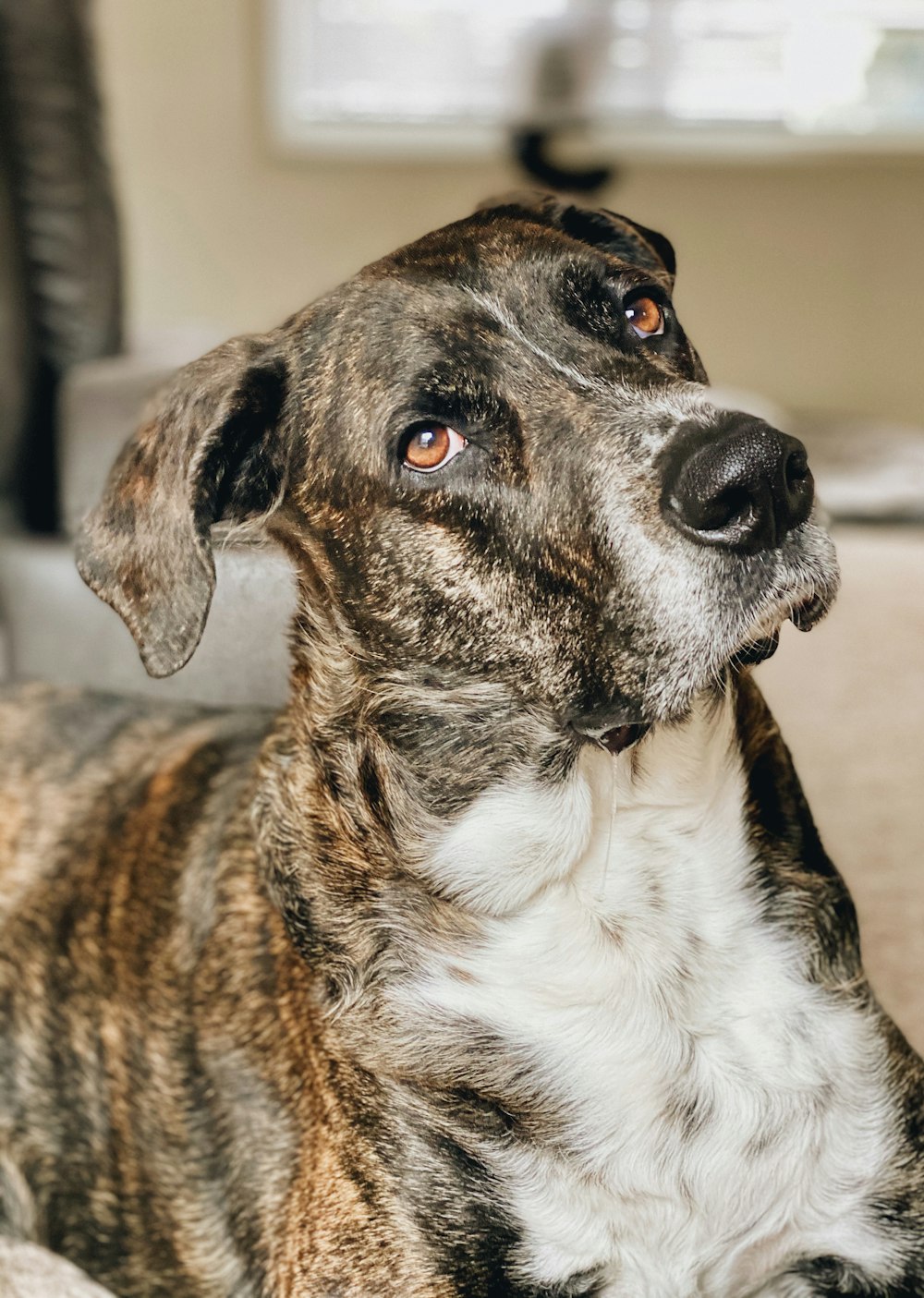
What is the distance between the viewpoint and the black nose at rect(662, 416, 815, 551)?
1229 mm

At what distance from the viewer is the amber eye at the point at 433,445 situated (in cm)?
144

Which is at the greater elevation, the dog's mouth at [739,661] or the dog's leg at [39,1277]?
the dog's mouth at [739,661]

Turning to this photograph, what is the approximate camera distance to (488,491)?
1436 millimetres

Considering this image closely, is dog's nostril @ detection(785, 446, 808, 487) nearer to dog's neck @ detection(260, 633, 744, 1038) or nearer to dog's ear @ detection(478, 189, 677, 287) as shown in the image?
dog's neck @ detection(260, 633, 744, 1038)

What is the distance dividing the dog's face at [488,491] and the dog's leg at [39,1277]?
2.32 ft

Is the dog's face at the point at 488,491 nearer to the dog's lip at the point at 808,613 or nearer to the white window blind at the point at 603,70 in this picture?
the dog's lip at the point at 808,613

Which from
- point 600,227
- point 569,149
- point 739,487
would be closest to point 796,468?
point 739,487

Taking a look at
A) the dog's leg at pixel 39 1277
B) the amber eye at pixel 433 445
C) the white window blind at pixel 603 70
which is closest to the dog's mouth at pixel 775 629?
the amber eye at pixel 433 445

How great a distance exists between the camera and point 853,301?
629 cm

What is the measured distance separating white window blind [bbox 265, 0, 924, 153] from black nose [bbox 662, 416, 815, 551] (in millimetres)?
5248

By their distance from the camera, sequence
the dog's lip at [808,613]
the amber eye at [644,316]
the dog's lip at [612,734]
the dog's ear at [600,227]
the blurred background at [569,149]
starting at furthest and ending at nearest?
the blurred background at [569,149] → the dog's ear at [600,227] → the amber eye at [644,316] → the dog's lip at [612,734] → the dog's lip at [808,613]

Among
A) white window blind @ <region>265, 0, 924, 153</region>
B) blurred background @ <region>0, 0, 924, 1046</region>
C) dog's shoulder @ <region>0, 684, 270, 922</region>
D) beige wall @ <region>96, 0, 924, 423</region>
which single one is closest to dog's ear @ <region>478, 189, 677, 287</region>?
dog's shoulder @ <region>0, 684, 270, 922</region>

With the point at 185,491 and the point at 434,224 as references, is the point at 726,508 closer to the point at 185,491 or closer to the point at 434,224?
the point at 185,491

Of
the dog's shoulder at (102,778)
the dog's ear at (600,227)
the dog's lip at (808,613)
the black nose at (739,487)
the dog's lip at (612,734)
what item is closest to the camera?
the black nose at (739,487)
